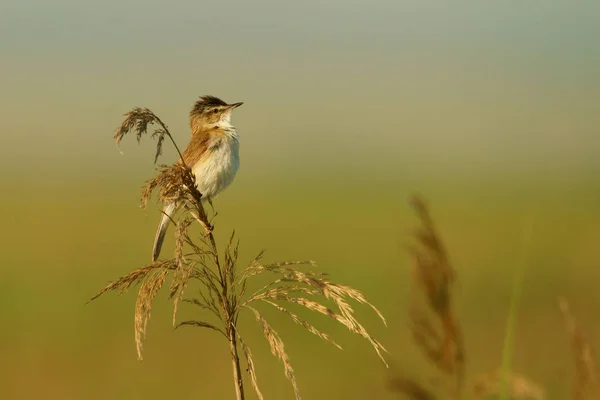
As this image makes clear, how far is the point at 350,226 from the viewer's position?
4209 centimetres

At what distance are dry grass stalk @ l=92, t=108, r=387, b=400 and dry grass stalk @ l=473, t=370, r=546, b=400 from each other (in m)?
0.24

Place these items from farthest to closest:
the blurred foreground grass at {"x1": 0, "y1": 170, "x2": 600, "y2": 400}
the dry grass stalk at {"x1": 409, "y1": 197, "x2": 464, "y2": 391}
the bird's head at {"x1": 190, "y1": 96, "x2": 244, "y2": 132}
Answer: the blurred foreground grass at {"x1": 0, "y1": 170, "x2": 600, "y2": 400}
the bird's head at {"x1": 190, "y1": 96, "x2": 244, "y2": 132}
the dry grass stalk at {"x1": 409, "y1": 197, "x2": 464, "y2": 391}

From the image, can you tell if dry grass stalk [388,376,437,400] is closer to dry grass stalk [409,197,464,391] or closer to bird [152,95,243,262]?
dry grass stalk [409,197,464,391]

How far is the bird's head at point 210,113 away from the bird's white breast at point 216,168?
0.45 meters

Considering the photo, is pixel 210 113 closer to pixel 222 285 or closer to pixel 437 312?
pixel 222 285

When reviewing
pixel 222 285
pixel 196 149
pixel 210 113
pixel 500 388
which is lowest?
pixel 500 388

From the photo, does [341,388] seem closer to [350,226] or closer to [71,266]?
[71,266]

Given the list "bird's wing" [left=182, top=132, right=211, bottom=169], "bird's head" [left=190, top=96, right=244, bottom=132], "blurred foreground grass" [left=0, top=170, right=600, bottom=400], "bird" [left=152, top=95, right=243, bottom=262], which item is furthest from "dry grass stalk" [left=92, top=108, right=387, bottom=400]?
"bird's head" [left=190, top=96, right=244, bottom=132]

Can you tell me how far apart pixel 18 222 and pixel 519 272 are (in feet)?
148

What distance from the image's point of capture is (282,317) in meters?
20.4

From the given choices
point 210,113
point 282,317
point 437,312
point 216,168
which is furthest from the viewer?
point 282,317

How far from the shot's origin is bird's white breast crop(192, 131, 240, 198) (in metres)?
5.57

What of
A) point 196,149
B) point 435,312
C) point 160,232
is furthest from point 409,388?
point 196,149

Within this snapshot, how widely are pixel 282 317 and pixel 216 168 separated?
1504 cm
